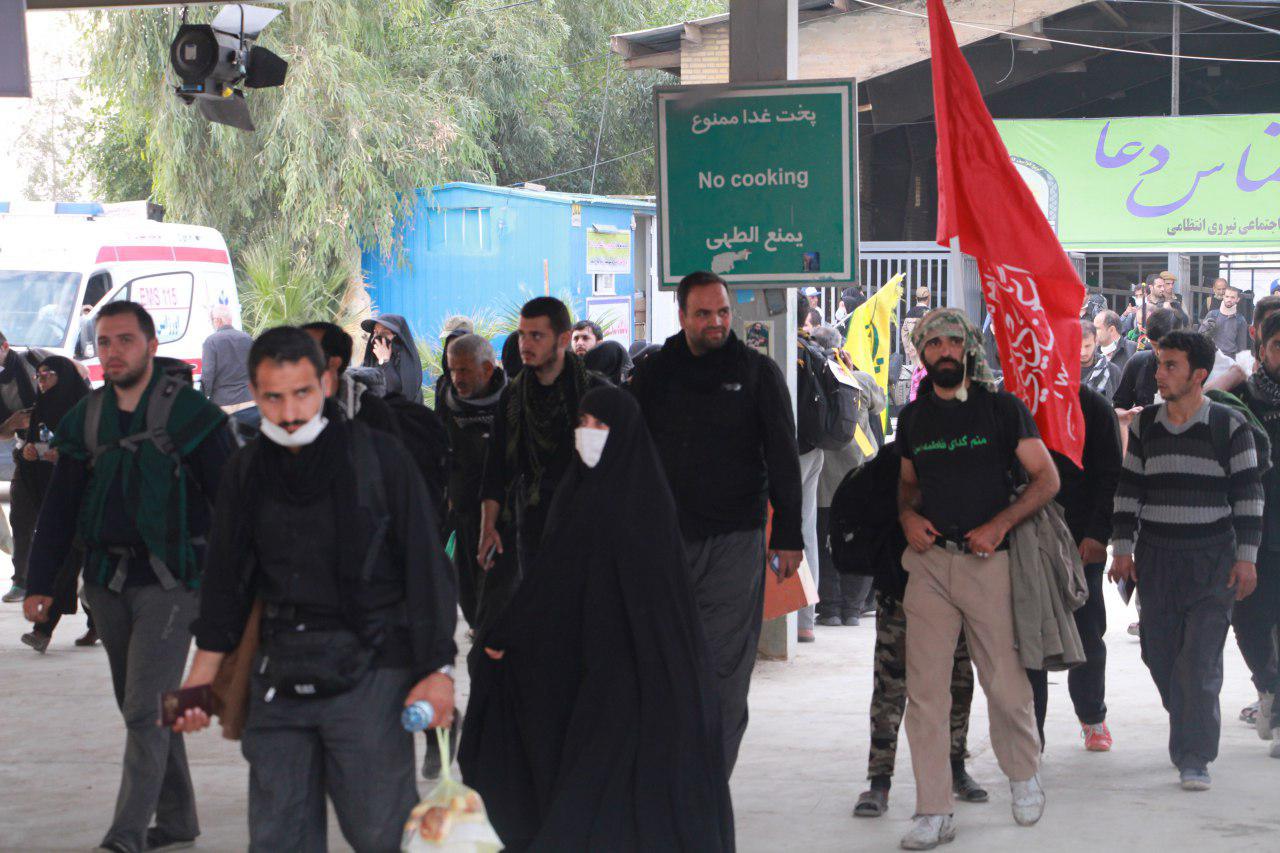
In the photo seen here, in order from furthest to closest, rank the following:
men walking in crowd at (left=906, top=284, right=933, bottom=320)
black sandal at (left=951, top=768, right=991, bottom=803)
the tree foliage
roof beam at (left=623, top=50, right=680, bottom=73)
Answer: the tree foliage
roof beam at (left=623, top=50, right=680, bottom=73)
men walking in crowd at (left=906, top=284, right=933, bottom=320)
black sandal at (left=951, top=768, right=991, bottom=803)

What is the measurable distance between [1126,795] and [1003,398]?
5.77 ft

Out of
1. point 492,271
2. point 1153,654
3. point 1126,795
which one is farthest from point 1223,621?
point 492,271

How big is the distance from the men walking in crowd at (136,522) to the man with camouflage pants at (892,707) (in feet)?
8.44

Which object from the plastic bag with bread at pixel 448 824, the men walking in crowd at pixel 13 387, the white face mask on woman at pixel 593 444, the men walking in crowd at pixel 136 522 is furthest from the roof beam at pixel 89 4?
the plastic bag with bread at pixel 448 824


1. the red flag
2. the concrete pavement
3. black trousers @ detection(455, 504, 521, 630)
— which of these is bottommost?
the concrete pavement

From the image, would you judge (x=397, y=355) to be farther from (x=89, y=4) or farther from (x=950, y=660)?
(x=950, y=660)

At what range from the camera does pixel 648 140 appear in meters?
45.0

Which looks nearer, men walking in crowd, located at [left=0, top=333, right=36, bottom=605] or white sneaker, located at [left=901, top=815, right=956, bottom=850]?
white sneaker, located at [left=901, top=815, right=956, bottom=850]

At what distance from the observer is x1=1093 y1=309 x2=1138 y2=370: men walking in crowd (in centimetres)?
1280

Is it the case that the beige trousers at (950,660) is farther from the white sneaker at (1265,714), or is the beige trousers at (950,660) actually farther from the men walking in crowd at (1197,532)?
the white sneaker at (1265,714)

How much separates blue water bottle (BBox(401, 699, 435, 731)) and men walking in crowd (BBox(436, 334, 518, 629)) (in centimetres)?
352

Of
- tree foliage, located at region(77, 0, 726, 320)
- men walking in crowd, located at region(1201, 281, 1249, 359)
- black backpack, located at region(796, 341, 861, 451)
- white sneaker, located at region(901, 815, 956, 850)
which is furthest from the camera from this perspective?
tree foliage, located at region(77, 0, 726, 320)

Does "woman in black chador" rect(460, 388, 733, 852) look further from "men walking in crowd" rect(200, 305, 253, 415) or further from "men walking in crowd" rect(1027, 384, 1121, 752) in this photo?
"men walking in crowd" rect(200, 305, 253, 415)

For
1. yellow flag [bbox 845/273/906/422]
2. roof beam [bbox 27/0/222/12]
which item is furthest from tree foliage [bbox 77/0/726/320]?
yellow flag [bbox 845/273/906/422]
